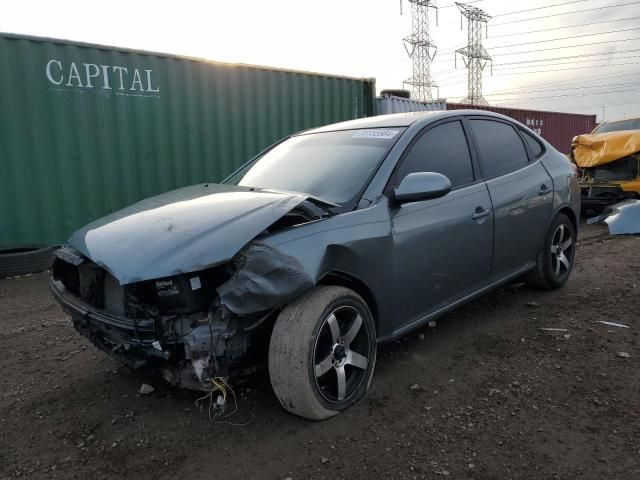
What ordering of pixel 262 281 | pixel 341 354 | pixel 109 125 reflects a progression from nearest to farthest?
pixel 262 281 < pixel 341 354 < pixel 109 125

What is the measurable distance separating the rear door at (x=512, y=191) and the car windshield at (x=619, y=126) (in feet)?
22.3

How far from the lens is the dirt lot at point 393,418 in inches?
84.1

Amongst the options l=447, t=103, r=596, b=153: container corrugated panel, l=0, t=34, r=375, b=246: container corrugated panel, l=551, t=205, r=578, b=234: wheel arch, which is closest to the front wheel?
l=551, t=205, r=578, b=234: wheel arch

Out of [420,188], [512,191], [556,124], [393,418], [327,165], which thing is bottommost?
[393,418]

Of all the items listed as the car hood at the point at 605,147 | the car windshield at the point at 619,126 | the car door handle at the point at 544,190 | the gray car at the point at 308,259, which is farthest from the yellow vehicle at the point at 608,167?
the gray car at the point at 308,259

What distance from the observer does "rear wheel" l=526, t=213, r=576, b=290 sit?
4152 mm

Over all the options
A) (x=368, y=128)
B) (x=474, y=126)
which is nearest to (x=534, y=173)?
(x=474, y=126)

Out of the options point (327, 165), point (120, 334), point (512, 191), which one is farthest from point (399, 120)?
point (120, 334)

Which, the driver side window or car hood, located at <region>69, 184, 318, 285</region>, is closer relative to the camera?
car hood, located at <region>69, 184, 318, 285</region>

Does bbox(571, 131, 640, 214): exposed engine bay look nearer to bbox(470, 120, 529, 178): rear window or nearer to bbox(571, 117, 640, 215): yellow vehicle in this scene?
bbox(571, 117, 640, 215): yellow vehicle

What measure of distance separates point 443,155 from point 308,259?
1.46 metres

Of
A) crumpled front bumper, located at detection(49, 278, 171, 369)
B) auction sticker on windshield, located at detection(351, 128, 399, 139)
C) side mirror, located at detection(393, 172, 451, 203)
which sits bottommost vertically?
crumpled front bumper, located at detection(49, 278, 171, 369)

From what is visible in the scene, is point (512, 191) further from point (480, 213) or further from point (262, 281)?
point (262, 281)

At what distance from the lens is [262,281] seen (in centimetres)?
219
